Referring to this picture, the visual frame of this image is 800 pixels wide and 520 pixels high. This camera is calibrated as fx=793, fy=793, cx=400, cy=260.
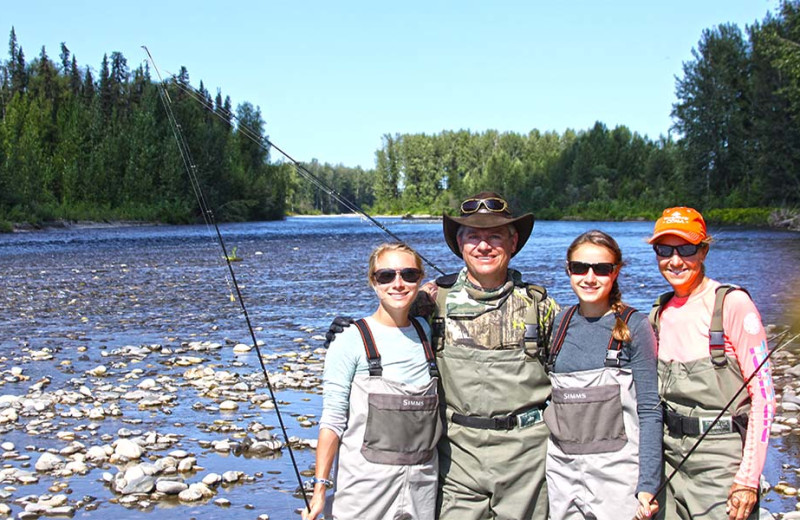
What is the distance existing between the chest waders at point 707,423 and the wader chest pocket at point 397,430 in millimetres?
1164

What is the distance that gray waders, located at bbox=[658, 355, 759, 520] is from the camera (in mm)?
3635

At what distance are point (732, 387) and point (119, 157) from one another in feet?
339

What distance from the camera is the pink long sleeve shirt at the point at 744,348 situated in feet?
11.5

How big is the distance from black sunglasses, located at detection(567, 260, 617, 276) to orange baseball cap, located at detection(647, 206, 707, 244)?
0.85 feet

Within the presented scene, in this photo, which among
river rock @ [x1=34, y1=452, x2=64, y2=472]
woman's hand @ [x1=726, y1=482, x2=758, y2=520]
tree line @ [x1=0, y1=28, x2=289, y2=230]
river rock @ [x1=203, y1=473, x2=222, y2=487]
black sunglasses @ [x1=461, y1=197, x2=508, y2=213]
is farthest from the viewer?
tree line @ [x1=0, y1=28, x2=289, y2=230]

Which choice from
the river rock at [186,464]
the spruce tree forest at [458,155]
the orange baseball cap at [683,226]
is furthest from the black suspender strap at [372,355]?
the spruce tree forest at [458,155]

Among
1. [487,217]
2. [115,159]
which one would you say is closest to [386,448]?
[487,217]

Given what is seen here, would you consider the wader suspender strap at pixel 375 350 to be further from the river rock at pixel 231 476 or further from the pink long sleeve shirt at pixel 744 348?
the river rock at pixel 231 476

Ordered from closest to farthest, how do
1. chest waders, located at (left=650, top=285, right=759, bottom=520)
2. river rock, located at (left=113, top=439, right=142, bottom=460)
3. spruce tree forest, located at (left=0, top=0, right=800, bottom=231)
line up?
chest waders, located at (left=650, top=285, right=759, bottom=520)
river rock, located at (left=113, top=439, right=142, bottom=460)
spruce tree forest, located at (left=0, top=0, right=800, bottom=231)

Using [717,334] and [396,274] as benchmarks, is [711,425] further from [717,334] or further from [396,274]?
[396,274]

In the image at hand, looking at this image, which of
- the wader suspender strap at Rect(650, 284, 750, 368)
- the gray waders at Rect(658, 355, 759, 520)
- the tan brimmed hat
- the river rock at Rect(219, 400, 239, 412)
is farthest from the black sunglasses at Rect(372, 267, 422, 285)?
the river rock at Rect(219, 400, 239, 412)

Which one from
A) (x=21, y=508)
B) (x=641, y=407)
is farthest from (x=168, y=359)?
(x=641, y=407)

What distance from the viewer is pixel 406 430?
12.4ft

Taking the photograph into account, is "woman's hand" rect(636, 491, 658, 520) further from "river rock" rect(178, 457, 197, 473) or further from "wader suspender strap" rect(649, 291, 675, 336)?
"river rock" rect(178, 457, 197, 473)
